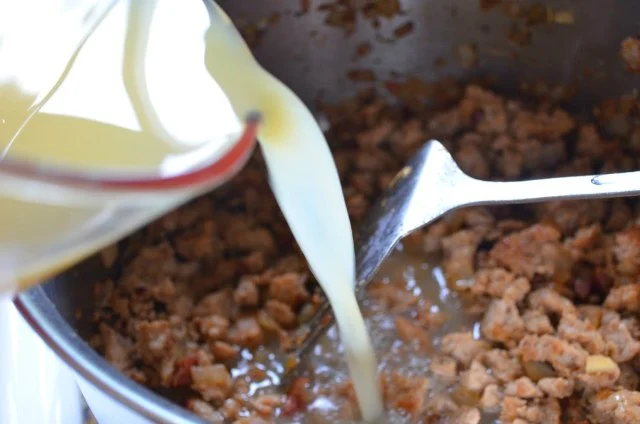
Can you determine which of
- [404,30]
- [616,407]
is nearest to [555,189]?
[616,407]

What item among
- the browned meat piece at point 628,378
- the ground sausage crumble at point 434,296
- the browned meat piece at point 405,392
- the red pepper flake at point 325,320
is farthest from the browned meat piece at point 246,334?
the browned meat piece at point 628,378

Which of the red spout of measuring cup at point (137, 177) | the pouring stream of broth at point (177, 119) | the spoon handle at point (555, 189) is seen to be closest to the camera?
the red spout of measuring cup at point (137, 177)

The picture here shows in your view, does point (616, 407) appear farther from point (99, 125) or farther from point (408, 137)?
point (99, 125)

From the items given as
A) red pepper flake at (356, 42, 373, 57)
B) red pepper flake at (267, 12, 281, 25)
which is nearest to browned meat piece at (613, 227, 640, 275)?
red pepper flake at (356, 42, 373, 57)

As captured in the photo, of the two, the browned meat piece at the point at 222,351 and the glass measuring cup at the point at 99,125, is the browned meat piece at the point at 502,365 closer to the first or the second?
the browned meat piece at the point at 222,351

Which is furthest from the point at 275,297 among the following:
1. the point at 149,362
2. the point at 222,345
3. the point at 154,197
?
the point at 154,197

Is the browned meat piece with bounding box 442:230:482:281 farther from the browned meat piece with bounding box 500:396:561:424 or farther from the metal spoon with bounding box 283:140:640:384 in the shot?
the browned meat piece with bounding box 500:396:561:424
